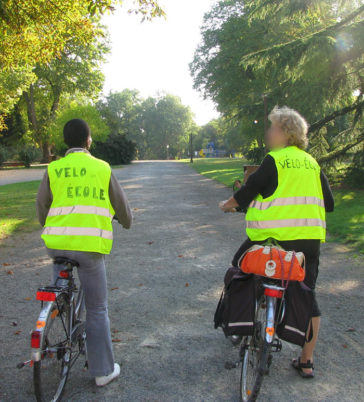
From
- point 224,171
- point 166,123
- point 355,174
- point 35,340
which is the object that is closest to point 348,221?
point 355,174

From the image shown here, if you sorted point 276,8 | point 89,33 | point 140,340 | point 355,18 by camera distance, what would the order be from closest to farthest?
1. point 140,340
2. point 89,33
3. point 355,18
4. point 276,8

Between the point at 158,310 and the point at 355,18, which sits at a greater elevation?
the point at 355,18

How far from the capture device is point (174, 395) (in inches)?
116

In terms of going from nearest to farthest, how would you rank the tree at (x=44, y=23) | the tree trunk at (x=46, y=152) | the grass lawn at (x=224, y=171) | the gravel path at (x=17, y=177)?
1. the tree at (x=44, y=23)
2. the grass lawn at (x=224, y=171)
3. the gravel path at (x=17, y=177)
4. the tree trunk at (x=46, y=152)

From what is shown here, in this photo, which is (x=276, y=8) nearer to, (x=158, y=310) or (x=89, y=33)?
(x=89, y=33)

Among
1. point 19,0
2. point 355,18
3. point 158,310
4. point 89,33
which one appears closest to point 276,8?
point 355,18

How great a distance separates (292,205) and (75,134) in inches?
63.8

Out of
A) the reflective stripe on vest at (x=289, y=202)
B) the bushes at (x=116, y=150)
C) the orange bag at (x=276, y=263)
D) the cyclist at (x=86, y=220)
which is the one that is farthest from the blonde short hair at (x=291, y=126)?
the bushes at (x=116, y=150)

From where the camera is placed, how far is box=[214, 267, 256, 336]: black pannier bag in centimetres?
277

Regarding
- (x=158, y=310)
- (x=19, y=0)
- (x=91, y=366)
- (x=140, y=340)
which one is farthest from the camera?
(x=19, y=0)

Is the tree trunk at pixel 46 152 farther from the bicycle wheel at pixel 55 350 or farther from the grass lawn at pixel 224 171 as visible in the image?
the bicycle wheel at pixel 55 350

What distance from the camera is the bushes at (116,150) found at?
5362 centimetres

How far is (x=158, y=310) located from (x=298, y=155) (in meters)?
2.49

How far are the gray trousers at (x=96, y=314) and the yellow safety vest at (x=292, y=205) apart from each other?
3.82 feet
